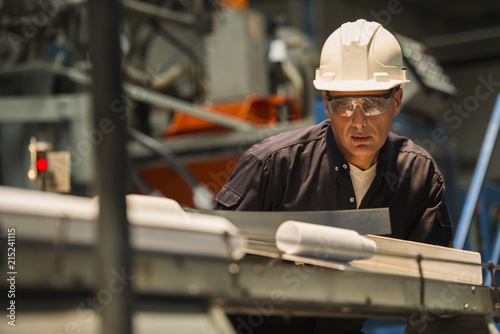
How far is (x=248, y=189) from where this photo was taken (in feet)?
7.02

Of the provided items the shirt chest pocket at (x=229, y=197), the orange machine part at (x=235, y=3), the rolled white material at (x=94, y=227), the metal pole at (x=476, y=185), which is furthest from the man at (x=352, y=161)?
the orange machine part at (x=235, y=3)

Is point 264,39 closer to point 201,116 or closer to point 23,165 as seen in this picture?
point 201,116

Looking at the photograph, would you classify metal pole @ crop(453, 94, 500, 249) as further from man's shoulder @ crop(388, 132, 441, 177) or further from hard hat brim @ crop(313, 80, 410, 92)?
hard hat brim @ crop(313, 80, 410, 92)

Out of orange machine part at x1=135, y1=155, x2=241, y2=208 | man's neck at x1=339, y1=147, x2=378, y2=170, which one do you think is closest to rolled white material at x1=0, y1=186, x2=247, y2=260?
man's neck at x1=339, y1=147, x2=378, y2=170

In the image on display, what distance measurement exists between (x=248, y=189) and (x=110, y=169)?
1.29 metres

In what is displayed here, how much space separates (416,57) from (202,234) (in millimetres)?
3369

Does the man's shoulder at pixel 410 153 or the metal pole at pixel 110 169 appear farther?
the man's shoulder at pixel 410 153

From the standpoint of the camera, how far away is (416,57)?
4336mm

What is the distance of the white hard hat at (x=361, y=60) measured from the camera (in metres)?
2.10

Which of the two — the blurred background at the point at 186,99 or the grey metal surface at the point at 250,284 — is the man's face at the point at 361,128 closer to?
the grey metal surface at the point at 250,284

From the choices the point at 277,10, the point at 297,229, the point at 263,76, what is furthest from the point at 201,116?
the point at 277,10

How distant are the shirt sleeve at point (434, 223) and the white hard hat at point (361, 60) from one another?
347 mm

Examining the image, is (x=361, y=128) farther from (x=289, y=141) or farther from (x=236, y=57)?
(x=236, y=57)

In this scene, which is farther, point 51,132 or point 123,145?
point 51,132
